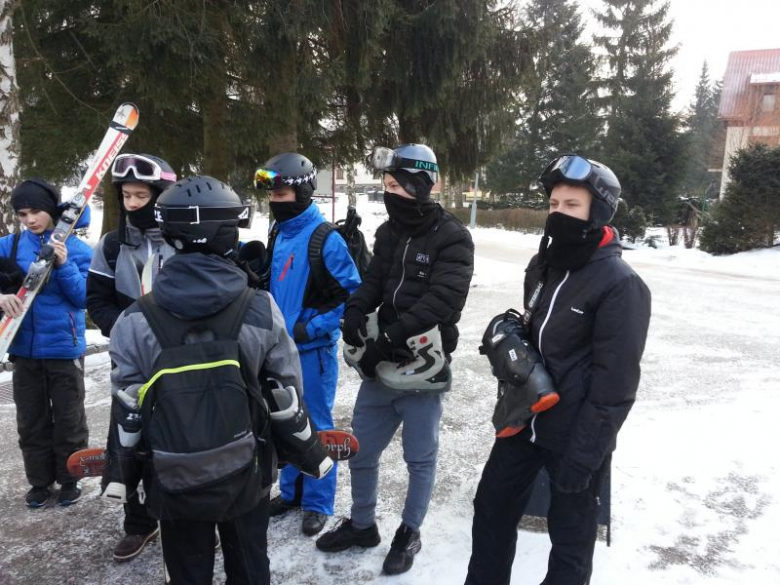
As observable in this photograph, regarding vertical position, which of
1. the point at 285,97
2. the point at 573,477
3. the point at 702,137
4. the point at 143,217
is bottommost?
the point at 573,477

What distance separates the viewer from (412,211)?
281 centimetres

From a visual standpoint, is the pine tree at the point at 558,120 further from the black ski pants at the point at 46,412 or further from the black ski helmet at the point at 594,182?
the black ski helmet at the point at 594,182

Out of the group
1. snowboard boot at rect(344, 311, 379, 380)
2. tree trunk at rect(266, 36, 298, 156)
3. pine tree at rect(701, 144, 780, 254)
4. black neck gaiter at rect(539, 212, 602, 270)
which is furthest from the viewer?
pine tree at rect(701, 144, 780, 254)

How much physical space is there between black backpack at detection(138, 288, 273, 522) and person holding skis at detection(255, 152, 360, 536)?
1.22 m

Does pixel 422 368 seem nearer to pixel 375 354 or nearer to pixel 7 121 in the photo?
pixel 375 354

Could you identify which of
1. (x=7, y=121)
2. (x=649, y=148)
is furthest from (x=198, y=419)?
(x=649, y=148)

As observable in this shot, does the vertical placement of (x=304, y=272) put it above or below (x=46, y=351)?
above

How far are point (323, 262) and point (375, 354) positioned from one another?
643 millimetres

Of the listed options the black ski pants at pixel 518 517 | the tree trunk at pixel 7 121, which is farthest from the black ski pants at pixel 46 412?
the tree trunk at pixel 7 121

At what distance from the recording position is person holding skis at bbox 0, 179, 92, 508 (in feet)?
11.0

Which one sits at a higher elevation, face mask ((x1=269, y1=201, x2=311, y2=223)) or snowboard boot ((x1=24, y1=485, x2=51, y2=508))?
face mask ((x1=269, y1=201, x2=311, y2=223))

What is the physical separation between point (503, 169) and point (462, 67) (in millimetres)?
25567

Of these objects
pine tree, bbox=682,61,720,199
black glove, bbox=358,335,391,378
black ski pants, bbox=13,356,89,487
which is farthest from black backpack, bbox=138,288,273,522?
pine tree, bbox=682,61,720,199

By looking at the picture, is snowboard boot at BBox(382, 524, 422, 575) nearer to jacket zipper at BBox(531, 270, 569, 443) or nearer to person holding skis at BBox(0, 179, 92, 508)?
jacket zipper at BBox(531, 270, 569, 443)
